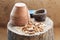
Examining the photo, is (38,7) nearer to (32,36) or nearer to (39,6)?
(39,6)

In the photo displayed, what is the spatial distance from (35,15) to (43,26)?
145mm

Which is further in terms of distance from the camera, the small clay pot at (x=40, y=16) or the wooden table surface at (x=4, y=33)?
the wooden table surface at (x=4, y=33)

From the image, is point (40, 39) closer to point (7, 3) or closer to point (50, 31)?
point (50, 31)

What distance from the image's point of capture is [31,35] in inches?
52.1

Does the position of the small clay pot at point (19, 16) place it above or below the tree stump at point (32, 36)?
above

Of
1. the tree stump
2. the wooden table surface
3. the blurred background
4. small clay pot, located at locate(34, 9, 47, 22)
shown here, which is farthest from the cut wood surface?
the tree stump

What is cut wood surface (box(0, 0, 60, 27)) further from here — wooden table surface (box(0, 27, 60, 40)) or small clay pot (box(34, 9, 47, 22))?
small clay pot (box(34, 9, 47, 22))

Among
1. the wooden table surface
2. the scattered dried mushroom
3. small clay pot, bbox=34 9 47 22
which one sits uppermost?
small clay pot, bbox=34 9 47 22

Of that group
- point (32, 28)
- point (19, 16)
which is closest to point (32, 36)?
point (32, 28)

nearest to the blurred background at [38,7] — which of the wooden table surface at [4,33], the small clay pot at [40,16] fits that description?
the wooden table surface at [4,33]

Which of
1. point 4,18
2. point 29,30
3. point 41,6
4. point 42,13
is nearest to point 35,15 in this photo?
point 42,13

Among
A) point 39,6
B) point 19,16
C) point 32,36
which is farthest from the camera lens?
point 39,6

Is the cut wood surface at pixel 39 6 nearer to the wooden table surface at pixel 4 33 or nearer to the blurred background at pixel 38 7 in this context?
the blurred background at pixel 38 7

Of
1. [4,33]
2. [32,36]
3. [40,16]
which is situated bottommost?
[4,33]
